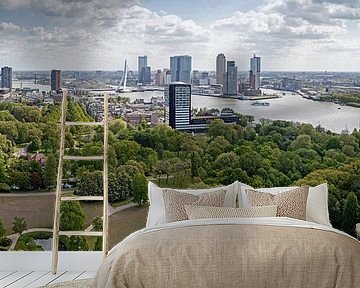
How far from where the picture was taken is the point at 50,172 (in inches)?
259

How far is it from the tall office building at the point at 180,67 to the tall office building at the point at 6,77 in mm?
1672

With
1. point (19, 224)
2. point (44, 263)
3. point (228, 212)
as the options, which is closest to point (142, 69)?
point (19, 224)

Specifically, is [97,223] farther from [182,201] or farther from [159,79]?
[159,79]

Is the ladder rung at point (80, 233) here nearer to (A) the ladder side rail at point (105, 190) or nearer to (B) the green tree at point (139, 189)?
(A) the ladder side rail at point (105, 190)

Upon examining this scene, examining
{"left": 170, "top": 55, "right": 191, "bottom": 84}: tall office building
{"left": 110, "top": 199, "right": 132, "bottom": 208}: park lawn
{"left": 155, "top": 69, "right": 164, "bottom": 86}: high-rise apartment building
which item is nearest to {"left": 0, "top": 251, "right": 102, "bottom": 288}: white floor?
{"left": 110, "top": 199, "right": 132, "bottom": 208}: park lawn

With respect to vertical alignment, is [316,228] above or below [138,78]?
below

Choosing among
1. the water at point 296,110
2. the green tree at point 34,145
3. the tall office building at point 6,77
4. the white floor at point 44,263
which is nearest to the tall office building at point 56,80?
the tall office building at point 6,77

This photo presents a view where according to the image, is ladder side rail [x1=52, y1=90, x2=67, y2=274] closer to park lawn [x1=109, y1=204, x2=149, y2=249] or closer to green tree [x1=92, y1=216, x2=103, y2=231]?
green tree [x1=92, y1=216, x2=103, y2=231]

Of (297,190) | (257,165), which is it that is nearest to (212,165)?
(257,165)

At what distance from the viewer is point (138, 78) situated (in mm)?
7016

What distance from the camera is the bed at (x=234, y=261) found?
3.93 metres

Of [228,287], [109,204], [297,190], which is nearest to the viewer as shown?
[228,287]

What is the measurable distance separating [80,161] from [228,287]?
3.06 m

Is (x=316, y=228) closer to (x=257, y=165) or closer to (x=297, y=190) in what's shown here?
(x=297, y=190)
